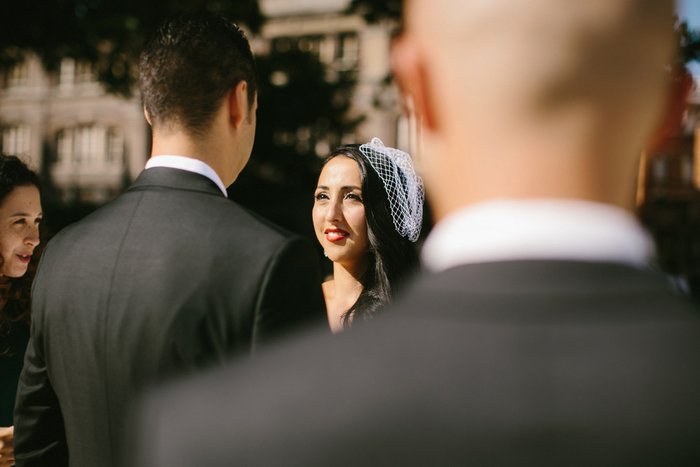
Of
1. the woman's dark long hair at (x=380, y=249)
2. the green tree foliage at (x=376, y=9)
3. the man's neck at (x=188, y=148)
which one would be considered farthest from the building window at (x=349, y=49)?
the man's neck at (x=188, y=148)

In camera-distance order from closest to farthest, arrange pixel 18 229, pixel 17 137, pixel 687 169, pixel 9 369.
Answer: pixel 9 369
pixel 18 229
pixel 17 137
pixel 687 169

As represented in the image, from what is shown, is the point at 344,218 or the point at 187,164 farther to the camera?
the point at 344,218

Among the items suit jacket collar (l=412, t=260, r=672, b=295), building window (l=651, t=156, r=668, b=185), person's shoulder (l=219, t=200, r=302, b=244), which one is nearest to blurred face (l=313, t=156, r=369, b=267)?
person's shoulder (l=219, t=200, r=302, b=244)

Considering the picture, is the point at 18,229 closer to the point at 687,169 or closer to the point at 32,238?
the point at 32,238

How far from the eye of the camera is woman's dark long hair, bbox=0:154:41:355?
8.84ft

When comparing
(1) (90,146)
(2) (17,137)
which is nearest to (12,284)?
(1) (90,146)

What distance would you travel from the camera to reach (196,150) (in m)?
1.53

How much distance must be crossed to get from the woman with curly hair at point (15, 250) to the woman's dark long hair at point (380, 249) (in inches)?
69.8

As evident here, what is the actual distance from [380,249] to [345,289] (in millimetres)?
391

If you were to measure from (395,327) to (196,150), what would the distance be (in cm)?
114

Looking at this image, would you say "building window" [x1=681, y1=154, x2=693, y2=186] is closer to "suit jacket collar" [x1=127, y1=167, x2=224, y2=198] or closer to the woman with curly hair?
the woman with curly hair

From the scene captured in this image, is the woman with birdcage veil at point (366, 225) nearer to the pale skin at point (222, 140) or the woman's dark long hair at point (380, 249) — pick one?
the woman's dark long hair at point (380, 249)

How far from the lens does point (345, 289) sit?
3400mm

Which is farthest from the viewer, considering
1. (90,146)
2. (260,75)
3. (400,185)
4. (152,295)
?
(90,146)
